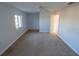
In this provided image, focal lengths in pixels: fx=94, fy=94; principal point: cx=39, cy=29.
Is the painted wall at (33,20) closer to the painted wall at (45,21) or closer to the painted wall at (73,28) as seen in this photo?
the painted wall at (45,21)

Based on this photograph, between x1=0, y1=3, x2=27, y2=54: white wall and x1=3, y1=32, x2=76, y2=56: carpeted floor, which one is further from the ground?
x1=0, y1=3, x2=27, y2=54: white wall

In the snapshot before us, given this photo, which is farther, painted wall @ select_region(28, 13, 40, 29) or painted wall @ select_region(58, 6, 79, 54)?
painted wall @ select_region(28, 13, 40, 29)

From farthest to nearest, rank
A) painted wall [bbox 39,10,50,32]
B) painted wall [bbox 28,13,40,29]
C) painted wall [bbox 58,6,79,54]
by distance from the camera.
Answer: painted wall [bbox 28,13,40,29] < painted wall [bbox 39,10,50,32] < painted wall [bbox 58,6,79,54]

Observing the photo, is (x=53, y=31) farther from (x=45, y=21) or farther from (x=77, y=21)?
(x=77, y=21)

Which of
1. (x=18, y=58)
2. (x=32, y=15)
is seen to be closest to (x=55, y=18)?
(x=32, y=15)

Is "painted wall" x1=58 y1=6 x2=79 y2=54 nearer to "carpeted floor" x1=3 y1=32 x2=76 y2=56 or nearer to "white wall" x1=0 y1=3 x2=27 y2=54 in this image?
"carpeted floor" x1=3 y1=32 x2=76 y2=56

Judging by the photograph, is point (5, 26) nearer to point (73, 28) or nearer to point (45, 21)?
point (73, 28)

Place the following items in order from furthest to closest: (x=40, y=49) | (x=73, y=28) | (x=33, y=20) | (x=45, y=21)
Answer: (x=33, y=20)
(x=45, y=21)
(x=40, y=49)
(x=73, y=28)

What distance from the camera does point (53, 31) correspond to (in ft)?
31.9

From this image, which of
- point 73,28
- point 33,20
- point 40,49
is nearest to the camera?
point 73,28

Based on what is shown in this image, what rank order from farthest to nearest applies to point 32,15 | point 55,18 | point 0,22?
point 32,15 < point 55,18 < point 0,22

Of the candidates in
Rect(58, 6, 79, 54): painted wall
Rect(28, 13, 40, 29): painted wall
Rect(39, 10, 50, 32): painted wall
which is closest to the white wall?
Rect(58, 6, 79, 54): painted wall

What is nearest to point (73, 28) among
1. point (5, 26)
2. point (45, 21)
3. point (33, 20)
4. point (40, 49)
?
point (40, 49)

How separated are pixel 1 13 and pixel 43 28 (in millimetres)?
6069
